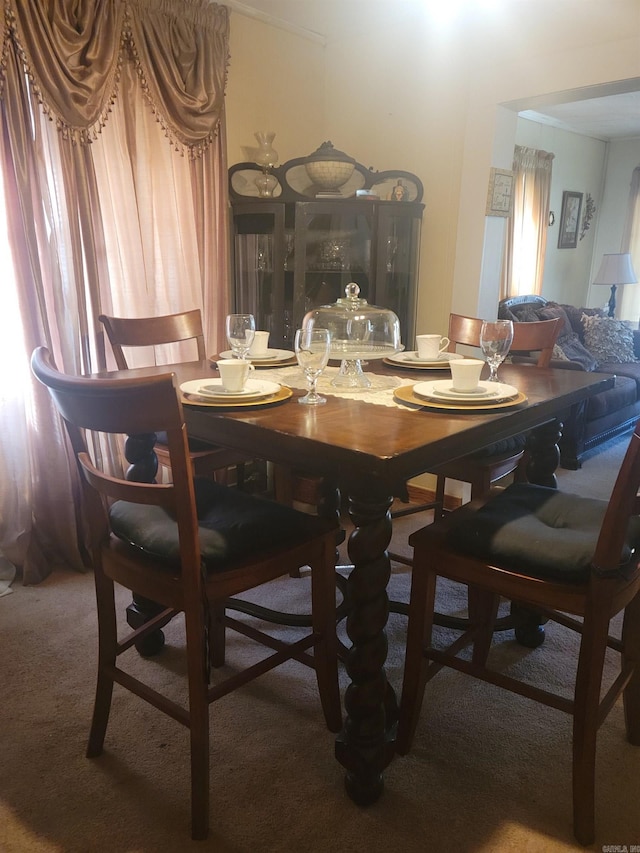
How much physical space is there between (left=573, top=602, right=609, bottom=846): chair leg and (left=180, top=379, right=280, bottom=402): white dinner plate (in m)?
0.86

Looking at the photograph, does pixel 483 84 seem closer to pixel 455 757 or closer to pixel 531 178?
pixel 455 757

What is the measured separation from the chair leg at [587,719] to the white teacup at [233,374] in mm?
920

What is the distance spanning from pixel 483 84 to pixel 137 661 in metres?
2.68

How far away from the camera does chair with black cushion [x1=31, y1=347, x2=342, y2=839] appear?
1104 millimetres

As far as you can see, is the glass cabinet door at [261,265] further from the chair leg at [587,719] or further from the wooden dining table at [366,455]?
the chair leg at [587,719]

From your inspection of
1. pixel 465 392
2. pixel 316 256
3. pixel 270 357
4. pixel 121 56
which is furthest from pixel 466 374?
pixel 121 56

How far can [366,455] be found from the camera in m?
1.12

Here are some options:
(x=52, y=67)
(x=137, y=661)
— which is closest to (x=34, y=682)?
(x=137, y=661)

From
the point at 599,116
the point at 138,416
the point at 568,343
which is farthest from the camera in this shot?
the point at 599,116

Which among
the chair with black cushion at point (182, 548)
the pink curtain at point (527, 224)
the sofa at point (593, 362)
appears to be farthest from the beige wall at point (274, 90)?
the pink curtain at point (527, 224)

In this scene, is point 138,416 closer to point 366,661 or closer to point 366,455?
point 366,455

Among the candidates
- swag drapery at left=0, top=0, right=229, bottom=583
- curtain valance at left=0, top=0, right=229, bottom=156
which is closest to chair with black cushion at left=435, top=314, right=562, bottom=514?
swag drapery at left=0, top=0, right=229, bottom=583

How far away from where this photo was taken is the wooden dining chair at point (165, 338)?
2.12 m

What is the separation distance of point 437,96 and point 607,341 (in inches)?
111
